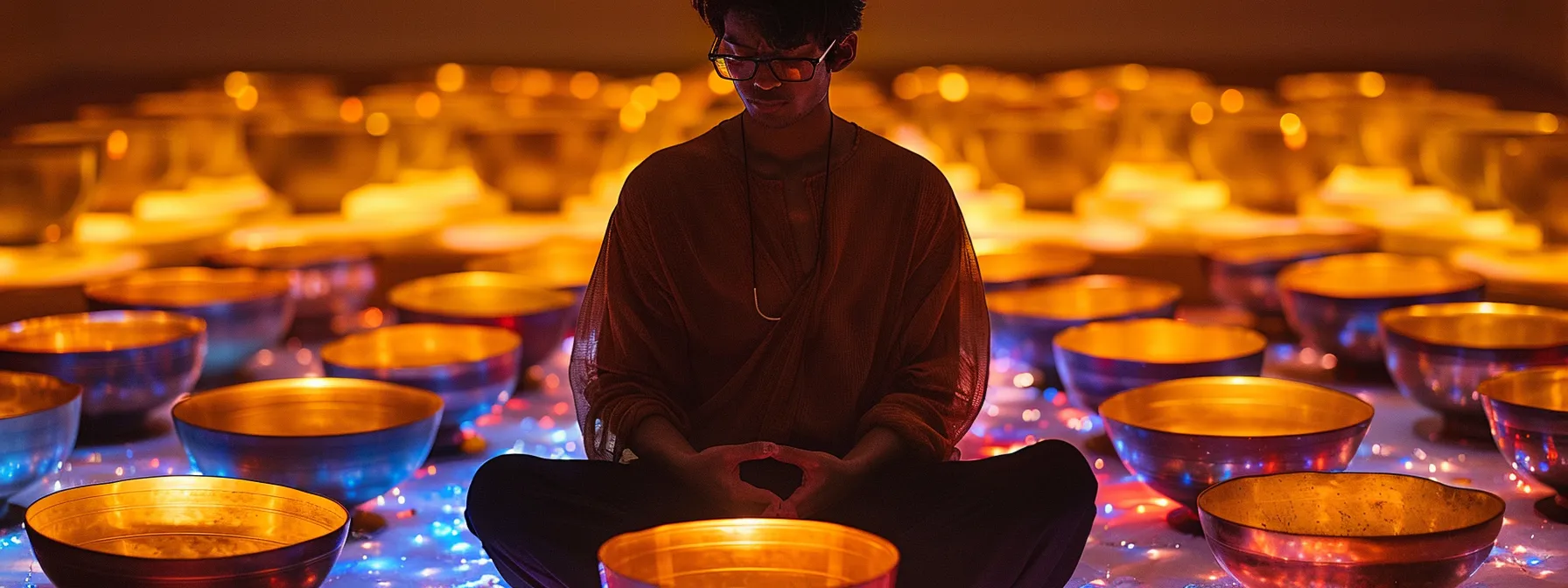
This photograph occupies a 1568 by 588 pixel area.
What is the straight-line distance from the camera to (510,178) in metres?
4.42

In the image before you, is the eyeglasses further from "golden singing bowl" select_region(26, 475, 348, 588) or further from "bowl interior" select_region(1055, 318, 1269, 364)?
"bowl interior" select_region(1055, 318, 1269, 364)

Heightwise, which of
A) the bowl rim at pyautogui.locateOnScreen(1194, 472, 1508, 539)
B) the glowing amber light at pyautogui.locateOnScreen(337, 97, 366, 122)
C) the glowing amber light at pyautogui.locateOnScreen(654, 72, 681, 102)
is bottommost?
the bowl rim at pyautogui.locateOnScreen(1194, 472, 1508, 539)

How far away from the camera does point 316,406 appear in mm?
2342

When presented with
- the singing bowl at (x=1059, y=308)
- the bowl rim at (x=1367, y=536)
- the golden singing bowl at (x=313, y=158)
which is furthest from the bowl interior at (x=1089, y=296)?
the golden singing bowl at (x=313, y=158)

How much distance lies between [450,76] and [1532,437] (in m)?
4.67

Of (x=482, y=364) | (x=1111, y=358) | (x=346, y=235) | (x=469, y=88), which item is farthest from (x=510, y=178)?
(x=1111, y=358)

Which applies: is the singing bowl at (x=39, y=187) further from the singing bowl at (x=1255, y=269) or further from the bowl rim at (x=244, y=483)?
the singing bowl at (x=1255, y=269)

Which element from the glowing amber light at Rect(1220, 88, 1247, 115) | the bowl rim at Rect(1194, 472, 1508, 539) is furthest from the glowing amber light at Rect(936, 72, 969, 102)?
the bowl rim at Rect(1194, 472, 1508, 539)

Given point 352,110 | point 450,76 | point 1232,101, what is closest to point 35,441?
point 352,110

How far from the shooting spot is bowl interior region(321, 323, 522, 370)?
2764mm

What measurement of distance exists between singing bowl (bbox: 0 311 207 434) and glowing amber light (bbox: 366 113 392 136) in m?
1.79

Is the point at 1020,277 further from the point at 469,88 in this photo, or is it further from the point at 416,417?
the point at 469,88

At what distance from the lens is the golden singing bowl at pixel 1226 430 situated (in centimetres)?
202

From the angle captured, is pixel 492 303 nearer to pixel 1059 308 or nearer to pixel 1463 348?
pixel 1059 308
